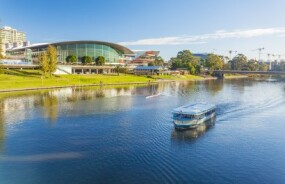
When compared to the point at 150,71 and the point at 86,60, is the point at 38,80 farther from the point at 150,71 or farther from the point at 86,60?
the point at 150,71

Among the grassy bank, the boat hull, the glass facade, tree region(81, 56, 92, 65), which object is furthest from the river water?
the glass facade

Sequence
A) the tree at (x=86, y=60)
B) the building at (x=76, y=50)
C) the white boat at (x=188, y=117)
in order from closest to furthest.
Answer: the white boat at (x=188, y=117)
the tree at (x=86, y=60)
the building at (x=76, y=50)

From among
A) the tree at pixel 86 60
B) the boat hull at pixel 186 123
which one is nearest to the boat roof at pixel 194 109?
the boat hull at pixel 186 123

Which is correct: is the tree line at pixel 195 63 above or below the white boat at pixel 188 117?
above

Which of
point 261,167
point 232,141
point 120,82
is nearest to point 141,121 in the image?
point 232,141

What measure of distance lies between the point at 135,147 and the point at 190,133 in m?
8.95

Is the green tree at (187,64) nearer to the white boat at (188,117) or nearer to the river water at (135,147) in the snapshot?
the river water at (135,147)

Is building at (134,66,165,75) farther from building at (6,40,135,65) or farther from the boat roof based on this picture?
the boat roof

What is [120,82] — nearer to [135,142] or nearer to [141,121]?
[141,121]

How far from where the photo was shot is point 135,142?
30.4m

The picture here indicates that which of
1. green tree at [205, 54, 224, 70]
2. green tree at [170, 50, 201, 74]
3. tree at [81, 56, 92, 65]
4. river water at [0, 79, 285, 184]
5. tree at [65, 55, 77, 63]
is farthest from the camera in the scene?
green tree at [205, 54, 224, 70]

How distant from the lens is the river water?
22031 mm

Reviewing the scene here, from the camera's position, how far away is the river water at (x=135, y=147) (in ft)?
72.3

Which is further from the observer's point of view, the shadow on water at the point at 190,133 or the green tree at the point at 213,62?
the green tree at the point at 213,62
